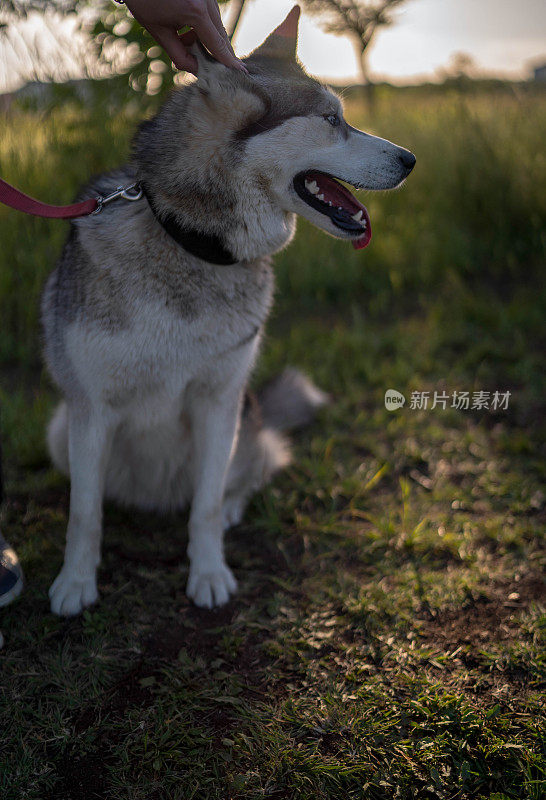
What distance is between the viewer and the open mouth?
5.81ft

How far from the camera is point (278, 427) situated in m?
2.87

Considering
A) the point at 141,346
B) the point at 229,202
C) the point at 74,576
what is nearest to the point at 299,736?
the point at 74,576

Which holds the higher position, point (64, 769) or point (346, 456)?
point (64, 769)

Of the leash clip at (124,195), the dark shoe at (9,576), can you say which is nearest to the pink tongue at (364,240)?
the leash clip at (124,195)

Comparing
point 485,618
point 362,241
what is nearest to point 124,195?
point 362,241

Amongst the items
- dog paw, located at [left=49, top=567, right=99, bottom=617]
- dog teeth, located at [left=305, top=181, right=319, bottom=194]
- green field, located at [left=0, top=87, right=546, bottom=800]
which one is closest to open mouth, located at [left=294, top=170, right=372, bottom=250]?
dog teeth, located at [left=305, top=181, right=319, bottom=194]

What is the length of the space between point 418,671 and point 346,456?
1.29 meters

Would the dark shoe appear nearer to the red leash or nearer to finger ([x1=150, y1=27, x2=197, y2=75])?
the red leash

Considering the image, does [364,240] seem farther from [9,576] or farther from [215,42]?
[9,576]

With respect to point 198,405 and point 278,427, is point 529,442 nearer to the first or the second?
point 278,427

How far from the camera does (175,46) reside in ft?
5.41

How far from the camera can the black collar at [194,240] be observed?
5.59 feet

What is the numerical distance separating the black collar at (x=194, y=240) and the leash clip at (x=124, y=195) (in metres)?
0.05

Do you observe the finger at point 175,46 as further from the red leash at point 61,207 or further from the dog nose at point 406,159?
the dog nose at point 406,159
